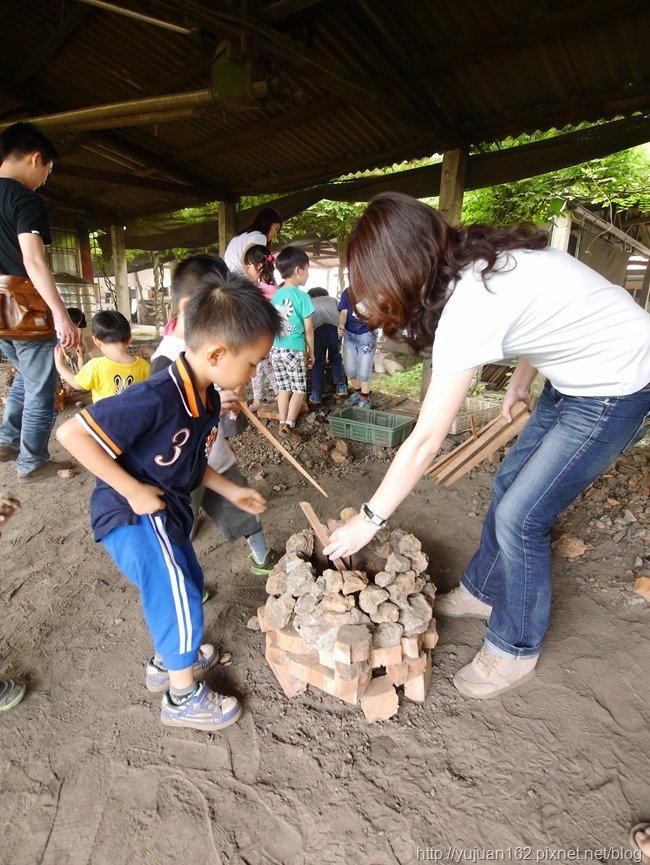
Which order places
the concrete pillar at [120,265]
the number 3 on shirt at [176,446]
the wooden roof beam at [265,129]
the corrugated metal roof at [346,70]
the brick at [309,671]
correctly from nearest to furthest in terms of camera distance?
the number 3 on shirt at [176,446]
the brick at [309,671]
the corrugated metal roof at [346,70]
the wooden roof beam at [265,129]
the concrete pillar at [120,265]

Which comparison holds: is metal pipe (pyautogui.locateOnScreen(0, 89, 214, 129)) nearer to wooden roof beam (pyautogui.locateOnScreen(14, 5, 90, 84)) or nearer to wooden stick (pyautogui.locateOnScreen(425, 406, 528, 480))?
wooden roof beam (pyautogui.locateOnScreen(14, 5, 90, 84))

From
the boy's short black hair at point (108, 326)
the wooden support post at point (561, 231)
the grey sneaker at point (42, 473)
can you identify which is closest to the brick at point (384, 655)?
the boy's short black hair at point (108, 326)

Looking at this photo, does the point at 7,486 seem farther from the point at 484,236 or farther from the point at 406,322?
the point at 484,236

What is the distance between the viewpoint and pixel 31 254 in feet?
9.03

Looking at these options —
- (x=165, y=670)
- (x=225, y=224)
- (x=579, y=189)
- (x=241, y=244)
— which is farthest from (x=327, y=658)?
(x=579, y=189)

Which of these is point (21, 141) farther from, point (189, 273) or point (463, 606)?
point (463, 606)

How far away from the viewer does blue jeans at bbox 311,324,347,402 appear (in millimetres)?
5660

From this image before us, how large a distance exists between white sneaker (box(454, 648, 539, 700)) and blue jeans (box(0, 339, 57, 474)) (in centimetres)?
311

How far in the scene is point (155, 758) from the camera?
1.58 metres

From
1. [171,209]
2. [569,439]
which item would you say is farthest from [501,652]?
[171,209]

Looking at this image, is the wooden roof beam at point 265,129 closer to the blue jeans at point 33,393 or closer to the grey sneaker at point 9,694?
the blue jeans at point 33,393

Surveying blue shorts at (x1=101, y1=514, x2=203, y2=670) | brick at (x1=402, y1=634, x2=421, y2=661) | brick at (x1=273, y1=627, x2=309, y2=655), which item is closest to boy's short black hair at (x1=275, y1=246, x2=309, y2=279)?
blue shorts at (x1=101, y1=514, x2=203, y2=670)

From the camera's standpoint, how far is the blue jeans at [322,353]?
5660 millimetres

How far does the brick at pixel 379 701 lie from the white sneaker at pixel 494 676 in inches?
13.0
